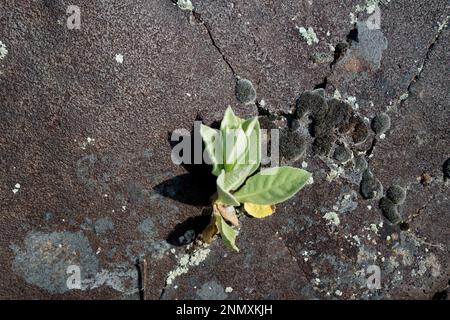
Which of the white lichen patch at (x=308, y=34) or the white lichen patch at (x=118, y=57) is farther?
the white lichen patch at (x=308, y=34)

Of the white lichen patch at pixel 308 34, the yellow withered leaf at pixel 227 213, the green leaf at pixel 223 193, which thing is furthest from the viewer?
the white lichen patch at pixel 308 34

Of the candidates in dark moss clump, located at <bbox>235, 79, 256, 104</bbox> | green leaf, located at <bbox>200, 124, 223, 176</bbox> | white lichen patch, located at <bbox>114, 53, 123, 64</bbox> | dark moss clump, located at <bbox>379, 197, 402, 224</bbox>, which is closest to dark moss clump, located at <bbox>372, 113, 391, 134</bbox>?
dark moss clump, located at <bbox>379, 197, 402, 224</bbox>

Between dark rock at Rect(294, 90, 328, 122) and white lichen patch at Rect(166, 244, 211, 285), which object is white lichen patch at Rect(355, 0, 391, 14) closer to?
dark rock at Rect(294, 90, 328, 122)

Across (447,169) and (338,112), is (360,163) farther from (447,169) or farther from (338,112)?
(447,169)

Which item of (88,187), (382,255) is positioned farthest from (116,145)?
(382,255)

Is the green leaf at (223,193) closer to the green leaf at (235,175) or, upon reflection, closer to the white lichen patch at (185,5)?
the green leaf at (235,175)

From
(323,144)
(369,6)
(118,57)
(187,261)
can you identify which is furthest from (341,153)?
(118,57)

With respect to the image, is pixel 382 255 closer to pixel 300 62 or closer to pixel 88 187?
pixel 300 62

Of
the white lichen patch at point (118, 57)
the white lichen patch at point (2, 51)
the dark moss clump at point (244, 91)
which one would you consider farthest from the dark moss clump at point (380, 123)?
the white lichen patch at point (2, 51)
